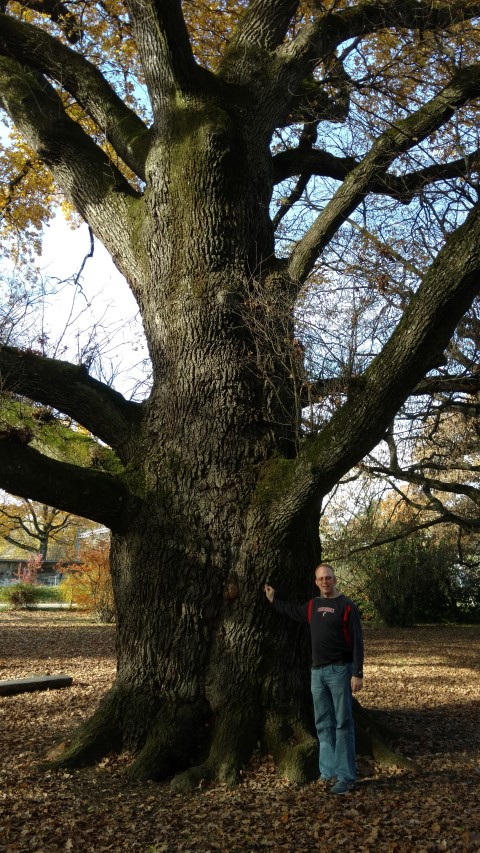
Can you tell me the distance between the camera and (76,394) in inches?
251

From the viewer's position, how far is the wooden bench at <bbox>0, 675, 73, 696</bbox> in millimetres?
8664

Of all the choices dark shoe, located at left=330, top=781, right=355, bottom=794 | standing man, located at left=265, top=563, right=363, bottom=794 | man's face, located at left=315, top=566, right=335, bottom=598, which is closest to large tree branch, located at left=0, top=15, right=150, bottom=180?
man's face, located at left=315, top=566, right=335, bottom=598

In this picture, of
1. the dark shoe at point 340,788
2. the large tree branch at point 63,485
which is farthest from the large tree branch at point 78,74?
the dark shoe at point 340,788

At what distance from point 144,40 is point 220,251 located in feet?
7.76

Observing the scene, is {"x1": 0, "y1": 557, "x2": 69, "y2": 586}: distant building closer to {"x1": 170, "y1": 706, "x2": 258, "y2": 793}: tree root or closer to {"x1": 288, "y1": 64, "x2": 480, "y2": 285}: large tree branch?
{"x1": 288, "y1": 64, "x2": 480, "y2": 285}: large tree branch

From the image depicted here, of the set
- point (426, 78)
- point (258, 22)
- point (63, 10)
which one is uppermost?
point (63, 10)

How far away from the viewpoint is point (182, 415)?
6305 millimetres

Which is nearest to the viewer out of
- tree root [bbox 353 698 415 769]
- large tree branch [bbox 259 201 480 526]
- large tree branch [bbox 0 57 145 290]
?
large tree branch [bbox 259 201 480 526]

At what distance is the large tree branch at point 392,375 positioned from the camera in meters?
4.98

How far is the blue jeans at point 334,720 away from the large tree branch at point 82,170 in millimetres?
4010

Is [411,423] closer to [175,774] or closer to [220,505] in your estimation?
[220,505]

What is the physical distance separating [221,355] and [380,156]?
2518mm

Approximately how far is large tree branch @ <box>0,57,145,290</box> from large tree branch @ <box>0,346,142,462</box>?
1236mm

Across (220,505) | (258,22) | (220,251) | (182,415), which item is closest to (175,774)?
(220,505)
